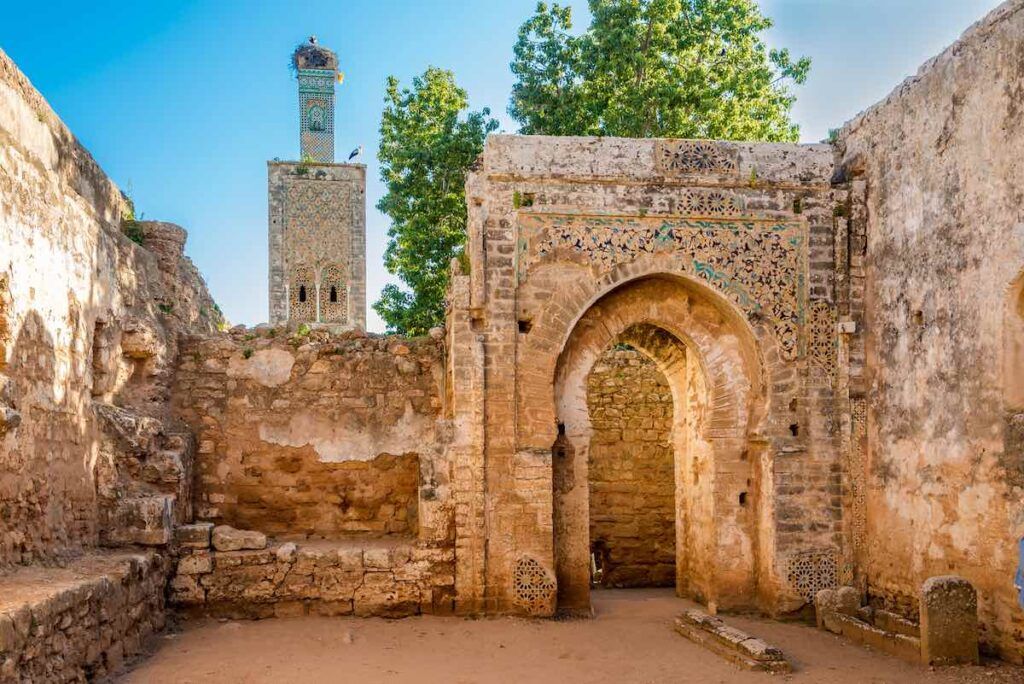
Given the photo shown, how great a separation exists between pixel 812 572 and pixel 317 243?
19943mm

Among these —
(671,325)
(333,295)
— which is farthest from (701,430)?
(333,295)

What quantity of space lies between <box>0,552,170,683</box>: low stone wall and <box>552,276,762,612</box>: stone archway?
3.54 metres

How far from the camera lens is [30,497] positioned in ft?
20.0

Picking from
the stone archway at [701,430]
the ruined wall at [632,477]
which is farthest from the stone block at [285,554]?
the ruined wall at [632,477]

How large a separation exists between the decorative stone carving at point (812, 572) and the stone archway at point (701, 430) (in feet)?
1.35

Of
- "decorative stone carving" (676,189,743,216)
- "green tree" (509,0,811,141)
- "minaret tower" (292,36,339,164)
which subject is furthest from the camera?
"minaret tower" (292,36,339,164)

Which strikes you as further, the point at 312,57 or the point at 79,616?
the point at 312,57

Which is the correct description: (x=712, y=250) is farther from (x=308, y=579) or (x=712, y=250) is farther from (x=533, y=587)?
(x=308, y=579)

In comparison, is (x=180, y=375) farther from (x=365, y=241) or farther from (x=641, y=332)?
(x=365, y=241)

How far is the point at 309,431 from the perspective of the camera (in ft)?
29.2

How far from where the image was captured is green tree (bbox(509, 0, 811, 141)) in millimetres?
14078

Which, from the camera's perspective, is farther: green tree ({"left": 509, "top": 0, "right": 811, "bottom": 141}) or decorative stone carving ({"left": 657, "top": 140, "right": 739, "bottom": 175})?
green tree ({"left": 509, "top": 0, "right": 811, "bottom": 141})

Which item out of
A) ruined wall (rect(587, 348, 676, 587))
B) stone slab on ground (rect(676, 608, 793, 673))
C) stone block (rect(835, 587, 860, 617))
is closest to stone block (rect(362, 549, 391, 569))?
stone slab on ground (rect(676, 608, 793, 673))

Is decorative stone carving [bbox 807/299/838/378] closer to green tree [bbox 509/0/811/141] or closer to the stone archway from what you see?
the stone archway
